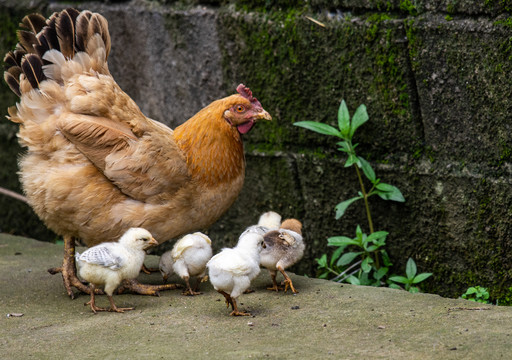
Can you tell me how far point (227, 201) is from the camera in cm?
462

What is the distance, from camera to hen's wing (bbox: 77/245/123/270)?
3.92 m

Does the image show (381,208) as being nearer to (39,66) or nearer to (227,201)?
(227,201)

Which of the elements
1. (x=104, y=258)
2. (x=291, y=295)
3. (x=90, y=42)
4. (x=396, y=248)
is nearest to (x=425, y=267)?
(x=396, y=248)

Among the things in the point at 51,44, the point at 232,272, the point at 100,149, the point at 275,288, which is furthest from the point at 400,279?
the point at 51,44

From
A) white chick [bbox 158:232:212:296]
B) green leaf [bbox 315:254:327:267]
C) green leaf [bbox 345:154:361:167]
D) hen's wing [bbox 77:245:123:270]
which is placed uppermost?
green leaf [bbox 345:154:361:167]

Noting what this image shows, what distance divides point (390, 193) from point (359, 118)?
0.54 meters

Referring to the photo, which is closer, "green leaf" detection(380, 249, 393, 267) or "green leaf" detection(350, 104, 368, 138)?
"green leaf" detection(350, 104, 368, 138)

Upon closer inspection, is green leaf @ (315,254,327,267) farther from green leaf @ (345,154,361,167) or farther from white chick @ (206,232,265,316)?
white chick @ (206,232,265,316)

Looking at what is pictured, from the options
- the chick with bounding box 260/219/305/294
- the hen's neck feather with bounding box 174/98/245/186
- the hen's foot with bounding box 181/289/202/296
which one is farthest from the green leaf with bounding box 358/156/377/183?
the hen's foot with bounding box 181/289/202/296

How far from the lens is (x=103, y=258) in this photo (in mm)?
3938

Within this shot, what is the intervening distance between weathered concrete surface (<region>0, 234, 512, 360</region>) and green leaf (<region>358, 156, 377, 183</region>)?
762 millimetres

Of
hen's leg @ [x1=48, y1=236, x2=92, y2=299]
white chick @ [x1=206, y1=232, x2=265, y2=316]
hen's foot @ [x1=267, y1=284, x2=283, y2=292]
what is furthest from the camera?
hen's leg @ [x1=48, y1=236, x2=92, y2=299]

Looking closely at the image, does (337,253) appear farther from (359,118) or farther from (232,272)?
(232,272)

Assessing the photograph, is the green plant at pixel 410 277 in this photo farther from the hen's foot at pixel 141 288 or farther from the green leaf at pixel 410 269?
the hen's foot at pixel 141 288
